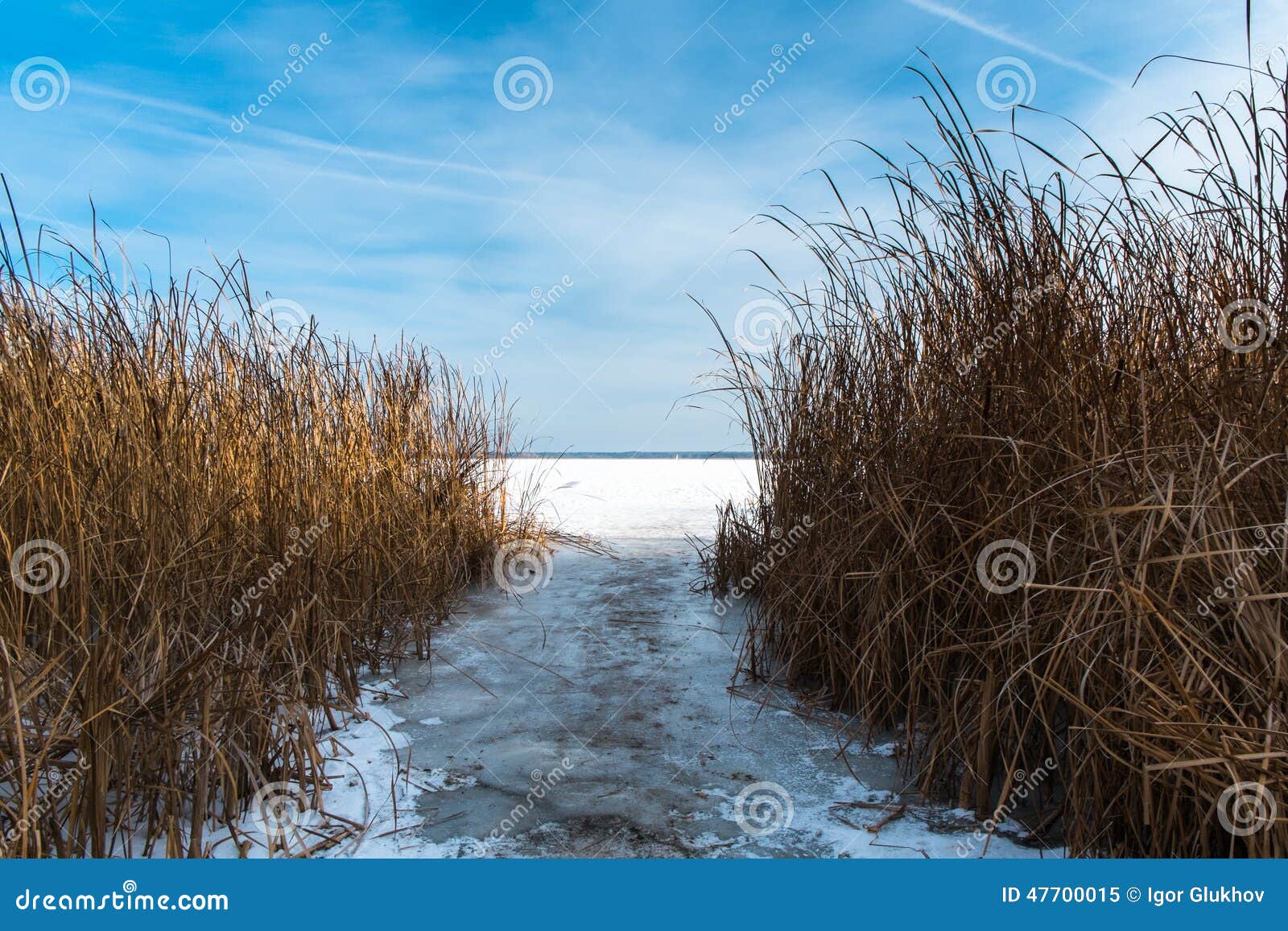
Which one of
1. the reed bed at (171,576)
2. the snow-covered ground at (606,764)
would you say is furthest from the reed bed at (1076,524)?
the reed bed at (171,576)

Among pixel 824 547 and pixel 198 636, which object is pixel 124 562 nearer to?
pixel 198 636

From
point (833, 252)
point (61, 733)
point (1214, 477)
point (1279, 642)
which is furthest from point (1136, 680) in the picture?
point (61, 733)

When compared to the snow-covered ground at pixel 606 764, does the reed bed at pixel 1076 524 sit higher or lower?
higher

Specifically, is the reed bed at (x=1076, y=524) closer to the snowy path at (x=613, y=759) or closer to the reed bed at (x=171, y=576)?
the snowy path at (x=613, y=759)

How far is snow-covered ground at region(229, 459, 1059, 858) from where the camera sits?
1.68 m

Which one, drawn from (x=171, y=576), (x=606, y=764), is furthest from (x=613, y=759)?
(x=171, y=576)

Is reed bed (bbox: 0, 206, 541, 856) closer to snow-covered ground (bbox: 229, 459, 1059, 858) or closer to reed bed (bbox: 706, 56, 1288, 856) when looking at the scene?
snow-covered ground (bbox: 229, 459, 1059, 858)

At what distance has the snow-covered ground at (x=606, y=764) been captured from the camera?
66.3 inches

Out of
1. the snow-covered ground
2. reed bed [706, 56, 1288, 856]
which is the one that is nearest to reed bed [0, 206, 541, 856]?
the snow-covered ground

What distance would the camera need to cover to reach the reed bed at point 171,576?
1507 mm

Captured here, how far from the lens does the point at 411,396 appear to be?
4.09 meters

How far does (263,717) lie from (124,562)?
53 cm

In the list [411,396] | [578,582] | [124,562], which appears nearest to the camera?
[124,562]

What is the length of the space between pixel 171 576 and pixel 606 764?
1.15 m
